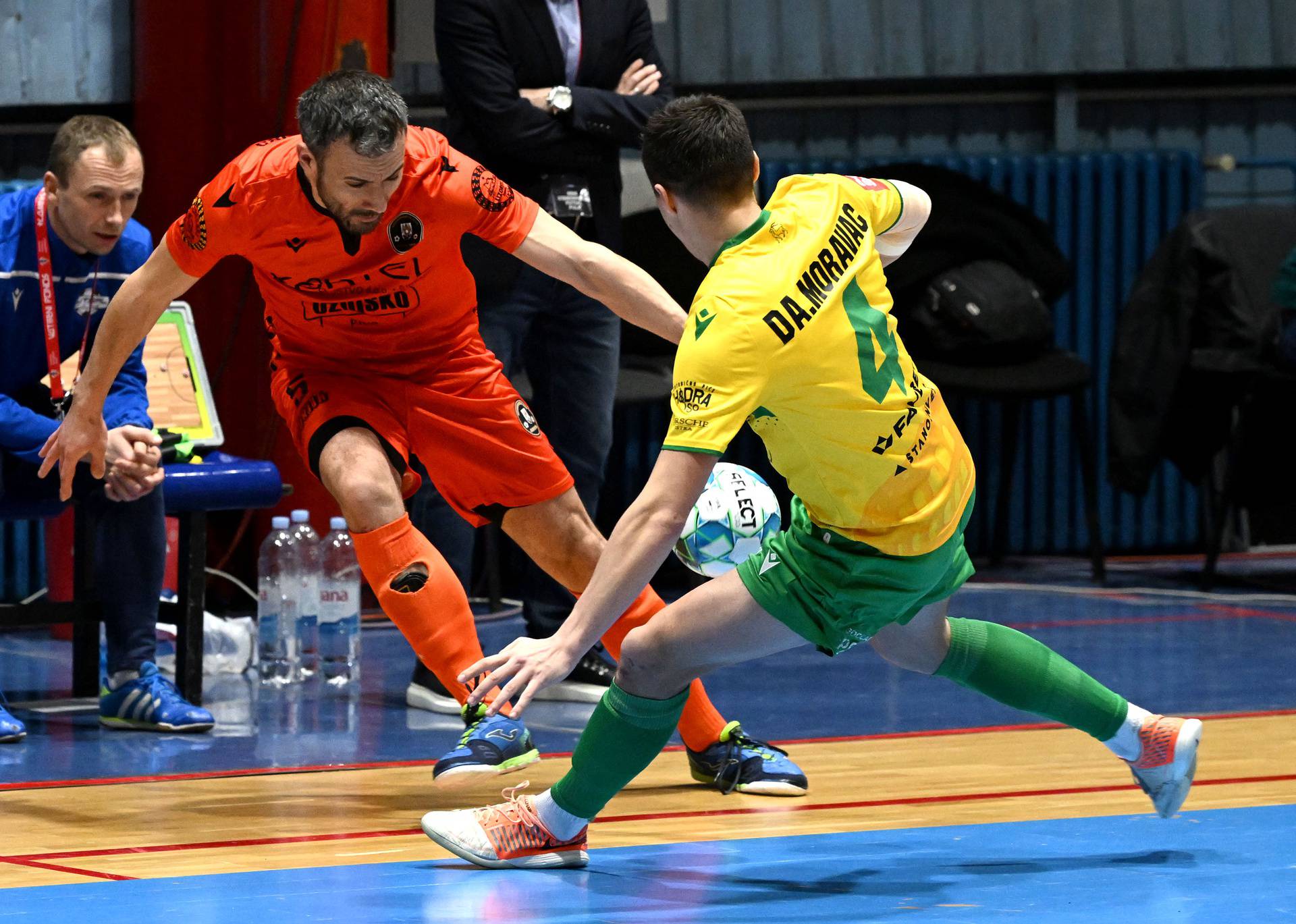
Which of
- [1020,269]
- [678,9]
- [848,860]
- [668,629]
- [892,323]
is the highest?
[678,9]

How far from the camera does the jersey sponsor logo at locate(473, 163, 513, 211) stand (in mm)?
4336

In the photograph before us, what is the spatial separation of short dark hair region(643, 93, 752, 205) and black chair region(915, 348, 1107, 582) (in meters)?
5.02

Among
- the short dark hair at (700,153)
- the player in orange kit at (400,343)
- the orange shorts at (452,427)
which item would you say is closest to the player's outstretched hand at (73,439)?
the player in orange kit at (400,343)

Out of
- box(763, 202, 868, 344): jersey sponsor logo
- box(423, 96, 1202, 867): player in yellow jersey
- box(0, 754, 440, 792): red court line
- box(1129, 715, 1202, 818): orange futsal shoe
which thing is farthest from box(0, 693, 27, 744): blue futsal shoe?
box(1129, 715, 1202, 818): orange futsal shoe

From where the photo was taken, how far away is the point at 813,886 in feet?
11.3

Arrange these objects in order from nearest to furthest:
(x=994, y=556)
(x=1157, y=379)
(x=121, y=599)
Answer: (x=121, y=599) < (x=1157, y=379) < (x=994, y=556)

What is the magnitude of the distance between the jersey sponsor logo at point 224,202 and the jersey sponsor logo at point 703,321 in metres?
1.37

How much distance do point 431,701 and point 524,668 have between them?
2576 millimetres

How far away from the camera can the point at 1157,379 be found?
8555 mm

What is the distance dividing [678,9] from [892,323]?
6.37 metres

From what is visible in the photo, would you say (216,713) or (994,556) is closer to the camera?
(216,713)

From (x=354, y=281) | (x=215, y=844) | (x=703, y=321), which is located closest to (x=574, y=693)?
(x=354, y=281)

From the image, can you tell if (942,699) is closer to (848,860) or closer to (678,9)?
(848,860)

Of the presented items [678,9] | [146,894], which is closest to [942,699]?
[146,894]
